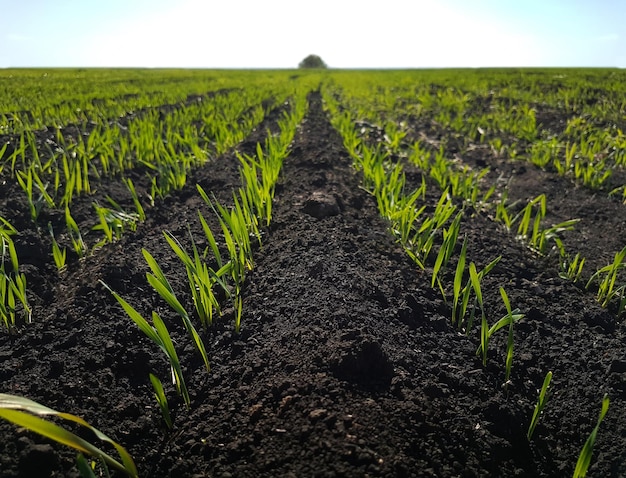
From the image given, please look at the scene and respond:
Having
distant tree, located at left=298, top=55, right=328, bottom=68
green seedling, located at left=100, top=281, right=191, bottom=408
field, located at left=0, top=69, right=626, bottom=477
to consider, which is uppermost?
distant tree, located at left=298, top=55, right=328, bottom=68

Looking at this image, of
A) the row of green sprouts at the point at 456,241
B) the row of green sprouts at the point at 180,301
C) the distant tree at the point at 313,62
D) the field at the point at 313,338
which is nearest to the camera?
the row of green sprouts at the point at 180,301

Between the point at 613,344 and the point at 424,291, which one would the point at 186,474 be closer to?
the point at 424,291

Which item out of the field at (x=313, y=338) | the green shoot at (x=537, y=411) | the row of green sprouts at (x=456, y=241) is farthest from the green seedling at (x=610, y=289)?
the green shoot at (x=537, y=411)

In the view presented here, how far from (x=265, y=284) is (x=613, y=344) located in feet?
4.55

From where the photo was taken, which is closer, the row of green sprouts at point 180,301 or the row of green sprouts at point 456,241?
the row of green sprouts at point 180,301

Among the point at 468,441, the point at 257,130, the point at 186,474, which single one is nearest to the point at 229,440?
the point at 186,474

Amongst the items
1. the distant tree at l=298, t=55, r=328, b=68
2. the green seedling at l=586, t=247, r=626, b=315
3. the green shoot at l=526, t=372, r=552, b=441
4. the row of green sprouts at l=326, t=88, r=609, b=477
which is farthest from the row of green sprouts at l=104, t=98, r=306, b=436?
the distant tree at l=298, t=55, r=328, b=68

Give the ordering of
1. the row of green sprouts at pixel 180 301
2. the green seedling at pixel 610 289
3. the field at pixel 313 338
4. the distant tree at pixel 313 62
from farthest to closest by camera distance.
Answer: the distant tree at pixel 313 62 → the green seedling at pixel 610 289 → the field at pixel 313 338 → the row of green sprouts at pixel 180 301

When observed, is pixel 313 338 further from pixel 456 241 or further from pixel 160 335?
pixel 456 241

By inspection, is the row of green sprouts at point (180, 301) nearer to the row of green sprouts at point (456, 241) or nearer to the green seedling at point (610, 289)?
the row of green sprouts at point (456, 241)

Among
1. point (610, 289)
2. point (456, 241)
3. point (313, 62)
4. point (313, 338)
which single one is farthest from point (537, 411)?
point (313, 62)

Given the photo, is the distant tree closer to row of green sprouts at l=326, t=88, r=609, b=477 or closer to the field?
row of green sprouts at l=326, t=88, r=609, b=477

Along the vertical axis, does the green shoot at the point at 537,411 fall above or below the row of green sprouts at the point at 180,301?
below

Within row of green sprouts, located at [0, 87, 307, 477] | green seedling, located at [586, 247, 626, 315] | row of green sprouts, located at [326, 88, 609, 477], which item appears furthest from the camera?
green seedling, located at [586, 247, 626, 315]
